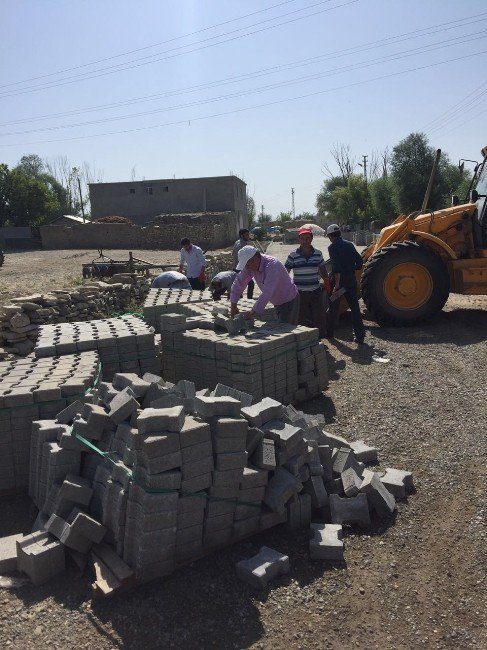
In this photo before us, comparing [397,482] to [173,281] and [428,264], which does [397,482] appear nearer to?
[428,264]

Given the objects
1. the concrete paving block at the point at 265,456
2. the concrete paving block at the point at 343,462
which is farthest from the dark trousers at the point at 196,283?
the concrete paving block at the point at 265,456

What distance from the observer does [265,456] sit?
4039mm

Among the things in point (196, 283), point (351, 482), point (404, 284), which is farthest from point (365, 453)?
point (196, 283)

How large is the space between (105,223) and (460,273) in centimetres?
3121

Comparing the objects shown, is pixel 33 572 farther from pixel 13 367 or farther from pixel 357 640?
pixel 13 367

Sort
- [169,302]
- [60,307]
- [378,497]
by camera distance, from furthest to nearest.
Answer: [60,307] < [169,302] < [378,497]

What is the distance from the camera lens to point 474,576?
11.8 ft

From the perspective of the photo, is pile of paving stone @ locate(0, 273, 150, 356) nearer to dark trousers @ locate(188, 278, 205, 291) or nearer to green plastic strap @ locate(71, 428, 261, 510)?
dark trousers @ locate(188, 278, 205, 291)

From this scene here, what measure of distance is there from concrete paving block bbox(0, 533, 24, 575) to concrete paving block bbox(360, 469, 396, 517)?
8.29ft

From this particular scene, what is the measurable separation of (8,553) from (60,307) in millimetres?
8076

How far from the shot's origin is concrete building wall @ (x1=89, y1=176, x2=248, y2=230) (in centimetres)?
4229

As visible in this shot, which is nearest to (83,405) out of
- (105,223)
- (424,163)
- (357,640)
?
(357,640)

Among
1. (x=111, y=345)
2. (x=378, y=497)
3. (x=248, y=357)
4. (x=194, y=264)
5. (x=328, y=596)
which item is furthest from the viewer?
(x=194, y=264)

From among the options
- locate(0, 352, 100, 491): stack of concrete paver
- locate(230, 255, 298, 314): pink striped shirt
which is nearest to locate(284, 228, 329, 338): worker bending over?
locate(230, 255, 298, 314): pink striped shirt
